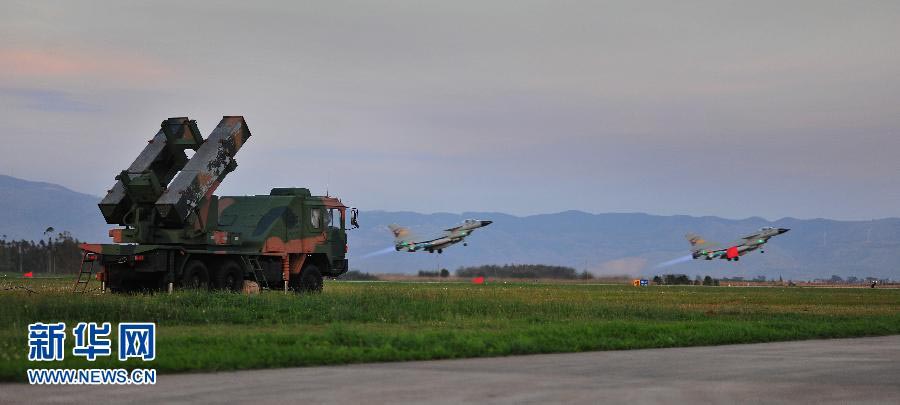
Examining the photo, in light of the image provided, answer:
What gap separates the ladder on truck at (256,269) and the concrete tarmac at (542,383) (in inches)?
824

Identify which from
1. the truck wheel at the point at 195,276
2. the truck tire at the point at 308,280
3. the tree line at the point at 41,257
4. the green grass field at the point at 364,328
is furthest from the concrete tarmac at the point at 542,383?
the tree line at the point at 41,257

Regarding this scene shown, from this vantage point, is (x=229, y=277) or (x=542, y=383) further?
(x=229, y=277)

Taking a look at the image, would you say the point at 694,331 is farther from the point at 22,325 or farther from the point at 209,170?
the point at 209,170

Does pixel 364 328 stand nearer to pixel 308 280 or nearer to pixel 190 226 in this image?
pixel 190 226

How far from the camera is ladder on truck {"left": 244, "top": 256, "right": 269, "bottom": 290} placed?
41656mm

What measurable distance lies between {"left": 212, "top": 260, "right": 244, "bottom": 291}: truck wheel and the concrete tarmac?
20.0 m

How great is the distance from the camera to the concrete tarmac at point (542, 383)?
50.9 ft

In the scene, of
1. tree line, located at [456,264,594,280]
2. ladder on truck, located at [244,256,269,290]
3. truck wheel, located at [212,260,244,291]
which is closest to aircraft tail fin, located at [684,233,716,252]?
tree line, located at [456,264,594,280]

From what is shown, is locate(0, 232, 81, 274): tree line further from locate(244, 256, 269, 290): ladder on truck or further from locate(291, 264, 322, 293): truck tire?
locate(244, 256, 269, 290): ladder on truck

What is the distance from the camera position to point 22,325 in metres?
26.2

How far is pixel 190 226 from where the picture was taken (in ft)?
130

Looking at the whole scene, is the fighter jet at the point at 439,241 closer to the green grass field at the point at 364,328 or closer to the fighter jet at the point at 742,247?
the fighter jet at the point at 742,247

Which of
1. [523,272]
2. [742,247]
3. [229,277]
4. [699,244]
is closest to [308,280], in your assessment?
[229,277]

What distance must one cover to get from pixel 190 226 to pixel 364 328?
13.5 m
